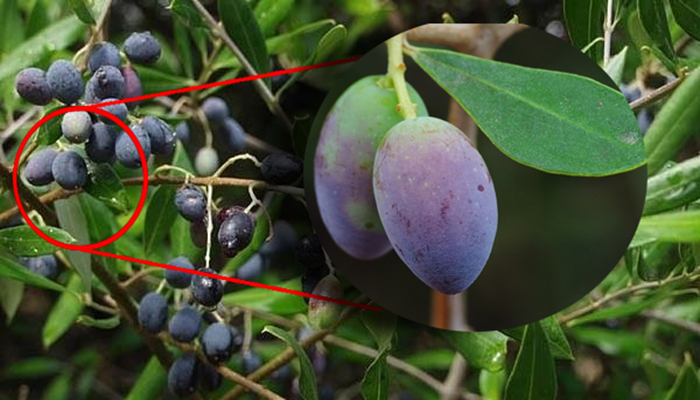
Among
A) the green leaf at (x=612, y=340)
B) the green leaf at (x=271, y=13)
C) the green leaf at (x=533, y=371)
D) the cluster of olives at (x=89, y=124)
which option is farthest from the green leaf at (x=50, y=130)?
the green leaf at (x=612, y=340)

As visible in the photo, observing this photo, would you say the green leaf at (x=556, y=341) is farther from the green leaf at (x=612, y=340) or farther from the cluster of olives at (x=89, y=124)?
the green leaf at (x=612, y=340)

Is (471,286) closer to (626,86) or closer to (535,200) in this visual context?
(535,200)

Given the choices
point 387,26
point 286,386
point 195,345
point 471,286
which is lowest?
point 286,386

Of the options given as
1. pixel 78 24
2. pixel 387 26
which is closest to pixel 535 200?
pixel 387 26

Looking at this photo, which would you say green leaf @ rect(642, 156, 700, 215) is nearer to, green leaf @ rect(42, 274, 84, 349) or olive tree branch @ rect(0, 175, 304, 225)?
olive tree branch @ rect(0, 175, 304, 225)

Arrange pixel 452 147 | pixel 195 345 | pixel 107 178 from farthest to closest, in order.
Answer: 1. pixel 195 345
2. pixel 107 178
3. pixel 452 147

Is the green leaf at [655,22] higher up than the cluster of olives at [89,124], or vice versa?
the cluster of olives at [89,124]
